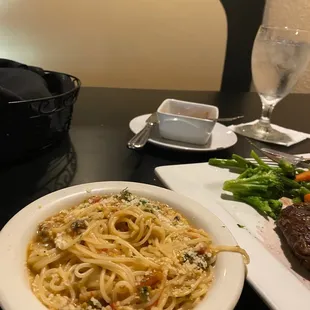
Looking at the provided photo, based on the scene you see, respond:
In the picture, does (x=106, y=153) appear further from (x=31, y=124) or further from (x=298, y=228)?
(x=298, y=228)

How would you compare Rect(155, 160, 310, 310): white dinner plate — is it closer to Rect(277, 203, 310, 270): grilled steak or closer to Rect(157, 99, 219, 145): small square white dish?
Rect(277, 203, 310, 270): grilled steak

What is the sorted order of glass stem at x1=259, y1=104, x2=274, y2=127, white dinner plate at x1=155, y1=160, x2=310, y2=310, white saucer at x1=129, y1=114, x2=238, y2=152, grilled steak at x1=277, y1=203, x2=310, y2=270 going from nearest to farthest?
white dinner plate at x1=155, y1=160, x2=310, y2=310
grilled steak at x1=277, y1=203, x2=310, y2=270
white saucer at x1=129, y1=114, x2=238, y2=152
glass stem at x1=259, y1=104, x2=274, y2=127

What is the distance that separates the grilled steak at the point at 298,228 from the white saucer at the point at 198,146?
377 mm

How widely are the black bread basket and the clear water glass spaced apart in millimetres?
648

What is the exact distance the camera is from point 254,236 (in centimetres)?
82

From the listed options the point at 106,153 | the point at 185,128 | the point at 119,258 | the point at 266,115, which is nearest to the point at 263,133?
the point at 266,115

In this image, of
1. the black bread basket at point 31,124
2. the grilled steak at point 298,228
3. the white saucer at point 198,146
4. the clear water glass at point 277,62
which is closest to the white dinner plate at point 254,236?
the grilled steak at point 298,228

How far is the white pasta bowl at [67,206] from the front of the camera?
517 millimetres

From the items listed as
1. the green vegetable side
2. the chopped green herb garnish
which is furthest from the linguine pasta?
the green vegetable side

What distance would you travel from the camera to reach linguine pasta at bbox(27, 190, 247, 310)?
0.55m

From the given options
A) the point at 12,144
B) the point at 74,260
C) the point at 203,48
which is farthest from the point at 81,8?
the point at 74,260

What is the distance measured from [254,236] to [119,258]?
327 millimetres

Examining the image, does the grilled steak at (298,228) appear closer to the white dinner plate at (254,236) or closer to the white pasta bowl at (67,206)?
the white dinner plate at (254,236)

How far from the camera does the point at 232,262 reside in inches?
23.8
